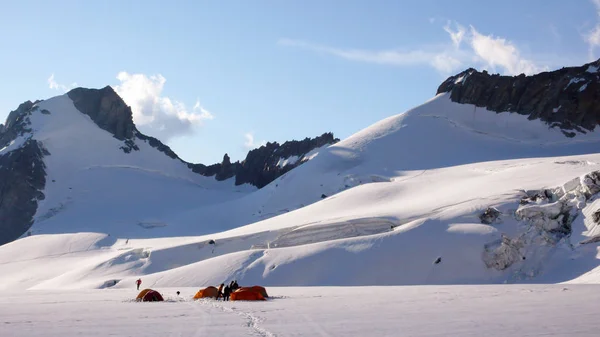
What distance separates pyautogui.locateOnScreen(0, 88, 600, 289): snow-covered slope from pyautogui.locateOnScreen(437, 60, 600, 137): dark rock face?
2.01 metres

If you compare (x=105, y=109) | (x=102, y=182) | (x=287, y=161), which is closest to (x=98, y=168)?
(x=102, y=182)

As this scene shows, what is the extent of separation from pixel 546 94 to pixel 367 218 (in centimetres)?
5261

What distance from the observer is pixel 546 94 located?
306 feet

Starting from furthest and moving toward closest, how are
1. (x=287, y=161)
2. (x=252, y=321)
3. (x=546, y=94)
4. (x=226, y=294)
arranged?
(x=287, y=161) → (x=546, y=94) → (x=226, y=294) → (x=252, y=321)

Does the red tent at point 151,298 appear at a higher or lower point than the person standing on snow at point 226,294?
higher

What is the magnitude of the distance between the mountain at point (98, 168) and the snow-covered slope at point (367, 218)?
1.94 ft

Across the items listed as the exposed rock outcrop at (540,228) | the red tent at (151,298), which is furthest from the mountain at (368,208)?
the red tent at (151,298)

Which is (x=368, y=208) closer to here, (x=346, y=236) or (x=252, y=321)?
(x=346, y=236)

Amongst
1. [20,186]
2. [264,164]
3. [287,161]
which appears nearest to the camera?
[20,186]

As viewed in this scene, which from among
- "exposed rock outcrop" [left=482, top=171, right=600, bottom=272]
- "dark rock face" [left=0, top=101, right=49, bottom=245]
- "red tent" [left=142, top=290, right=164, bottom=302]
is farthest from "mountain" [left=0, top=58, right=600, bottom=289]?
"red tent" [left=142, top=290, right=164, bottom=302]

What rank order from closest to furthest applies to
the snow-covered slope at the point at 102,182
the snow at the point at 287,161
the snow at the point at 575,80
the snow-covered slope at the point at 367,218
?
the snow-covered slope at the point at 367,218
the snow at the point at 575,80
the snow-covered slope at the point at 102,182
the snow at the point at 287,161

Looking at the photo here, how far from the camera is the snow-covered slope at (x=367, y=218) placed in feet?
140

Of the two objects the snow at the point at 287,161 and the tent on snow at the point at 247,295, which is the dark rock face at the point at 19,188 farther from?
the tent on snow at the point at 247,295

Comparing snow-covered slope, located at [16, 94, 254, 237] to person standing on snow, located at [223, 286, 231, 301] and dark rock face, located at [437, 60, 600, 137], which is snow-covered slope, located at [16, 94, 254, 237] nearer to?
dark rock face, located at [437, 60, 600, 137]
